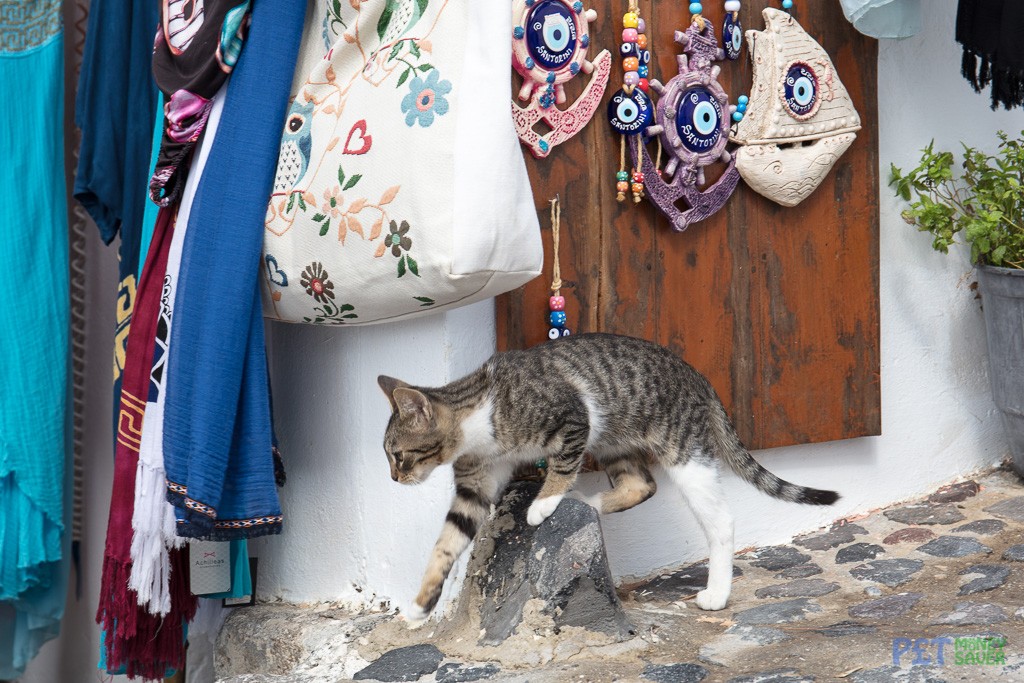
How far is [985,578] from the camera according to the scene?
2396 millimetres

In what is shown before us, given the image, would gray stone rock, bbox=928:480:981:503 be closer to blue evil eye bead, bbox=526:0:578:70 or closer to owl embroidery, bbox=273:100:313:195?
blue evil eye bead, bbox=526:0:578:70

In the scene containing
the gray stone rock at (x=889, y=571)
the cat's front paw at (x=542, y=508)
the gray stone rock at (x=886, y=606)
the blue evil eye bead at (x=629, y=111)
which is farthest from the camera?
the gray stone rock at (x=889, y=571)

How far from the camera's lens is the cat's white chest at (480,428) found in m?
2.12

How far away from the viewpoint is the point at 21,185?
2463 millimetres

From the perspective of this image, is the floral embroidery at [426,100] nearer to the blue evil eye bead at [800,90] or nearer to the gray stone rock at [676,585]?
the blue evil eye bead at [800,90]

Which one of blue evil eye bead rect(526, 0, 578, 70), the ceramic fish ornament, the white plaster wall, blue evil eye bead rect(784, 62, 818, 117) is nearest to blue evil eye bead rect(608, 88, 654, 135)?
blue evil eye bead rect(526, 0, 578, 70)

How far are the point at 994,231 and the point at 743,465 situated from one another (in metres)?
1.09

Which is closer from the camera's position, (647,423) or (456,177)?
(456,177)

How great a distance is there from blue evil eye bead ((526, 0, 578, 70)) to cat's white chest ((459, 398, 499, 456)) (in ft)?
2.55

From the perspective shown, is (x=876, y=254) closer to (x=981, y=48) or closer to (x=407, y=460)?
(x=981, y=48)

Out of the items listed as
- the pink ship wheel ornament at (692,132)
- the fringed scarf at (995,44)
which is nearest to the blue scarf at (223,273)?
the pink ship wheel ornament at (692,132)

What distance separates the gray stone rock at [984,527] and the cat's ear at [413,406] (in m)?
1.60

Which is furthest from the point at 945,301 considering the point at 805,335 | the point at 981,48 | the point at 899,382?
the point at 981,48

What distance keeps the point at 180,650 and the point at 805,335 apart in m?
1.83
